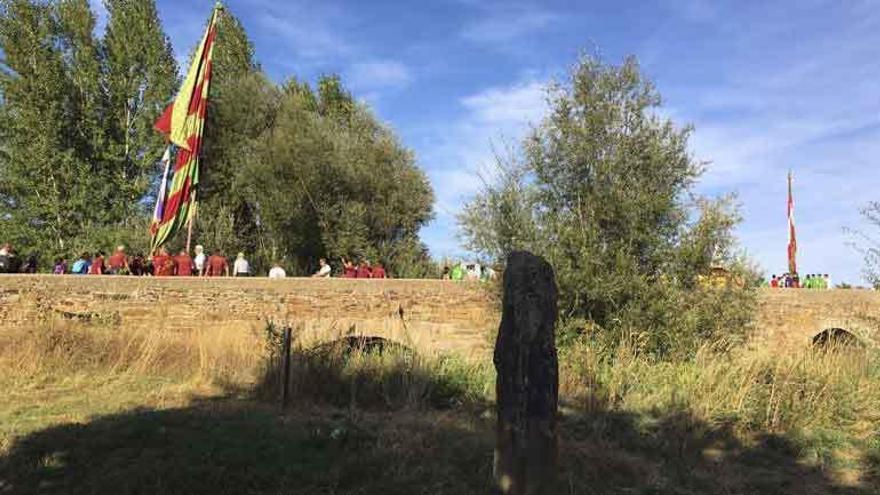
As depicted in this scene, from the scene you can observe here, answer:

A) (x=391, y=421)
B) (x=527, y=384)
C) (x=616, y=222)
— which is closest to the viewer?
(x=527, y=384)

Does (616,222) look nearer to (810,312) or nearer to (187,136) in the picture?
(810,312)

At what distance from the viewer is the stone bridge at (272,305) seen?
1363 centimetres

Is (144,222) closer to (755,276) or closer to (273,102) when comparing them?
(273,102)

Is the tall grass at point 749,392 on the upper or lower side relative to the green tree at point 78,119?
lower

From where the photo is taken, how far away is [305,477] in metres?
5.80

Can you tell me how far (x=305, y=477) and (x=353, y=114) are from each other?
26.0m

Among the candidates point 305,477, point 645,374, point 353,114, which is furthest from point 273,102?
point 305,477

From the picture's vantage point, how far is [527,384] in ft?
15.0

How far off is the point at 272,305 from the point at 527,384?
10947mm

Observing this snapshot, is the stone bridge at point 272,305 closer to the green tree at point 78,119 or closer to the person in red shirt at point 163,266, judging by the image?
the person in red shirt at point 163,266

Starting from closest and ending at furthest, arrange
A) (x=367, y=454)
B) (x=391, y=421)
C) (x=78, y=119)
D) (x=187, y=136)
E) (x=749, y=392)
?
(x=367, y=454)
(x=391, y=421)
(x=749, y=392)
(x=187, y=136)
(x=78, y=119)

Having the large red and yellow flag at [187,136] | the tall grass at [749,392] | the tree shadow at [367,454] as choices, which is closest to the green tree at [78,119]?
the large red and yellow flag at [187,136]

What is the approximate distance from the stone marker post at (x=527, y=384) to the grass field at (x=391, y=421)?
4.26 ft

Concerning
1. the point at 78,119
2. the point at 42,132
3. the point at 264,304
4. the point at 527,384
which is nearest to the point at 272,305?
the point at 264,304
